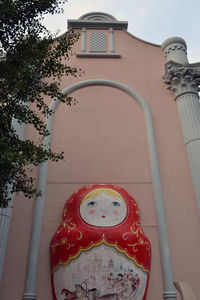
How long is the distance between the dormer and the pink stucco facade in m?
0.67

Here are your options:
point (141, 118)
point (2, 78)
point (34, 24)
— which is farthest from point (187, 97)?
point (2, 78)

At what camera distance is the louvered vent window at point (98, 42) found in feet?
46.1

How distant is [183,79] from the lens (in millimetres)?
12062

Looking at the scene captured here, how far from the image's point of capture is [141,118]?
11.6m

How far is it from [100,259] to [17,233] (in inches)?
119

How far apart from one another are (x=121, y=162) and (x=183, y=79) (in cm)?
492

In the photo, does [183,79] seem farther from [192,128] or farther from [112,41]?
[112,41]

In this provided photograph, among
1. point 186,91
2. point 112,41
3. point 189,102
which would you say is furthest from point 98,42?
point 189,102

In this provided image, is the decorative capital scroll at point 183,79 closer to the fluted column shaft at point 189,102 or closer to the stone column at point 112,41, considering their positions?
A: the fluted column shaft at point 189,102

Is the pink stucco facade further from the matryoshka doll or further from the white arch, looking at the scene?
the matryoshka doll

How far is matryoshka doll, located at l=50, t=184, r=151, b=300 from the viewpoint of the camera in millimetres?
7312

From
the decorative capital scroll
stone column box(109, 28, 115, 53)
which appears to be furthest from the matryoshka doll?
stone column box(109, 28, 115, 53)

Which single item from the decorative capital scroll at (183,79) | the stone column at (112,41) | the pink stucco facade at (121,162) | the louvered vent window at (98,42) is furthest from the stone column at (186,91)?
the louvered vent window at (98,42)

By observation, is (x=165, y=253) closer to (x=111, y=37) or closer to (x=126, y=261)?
(x=126, y=261)
